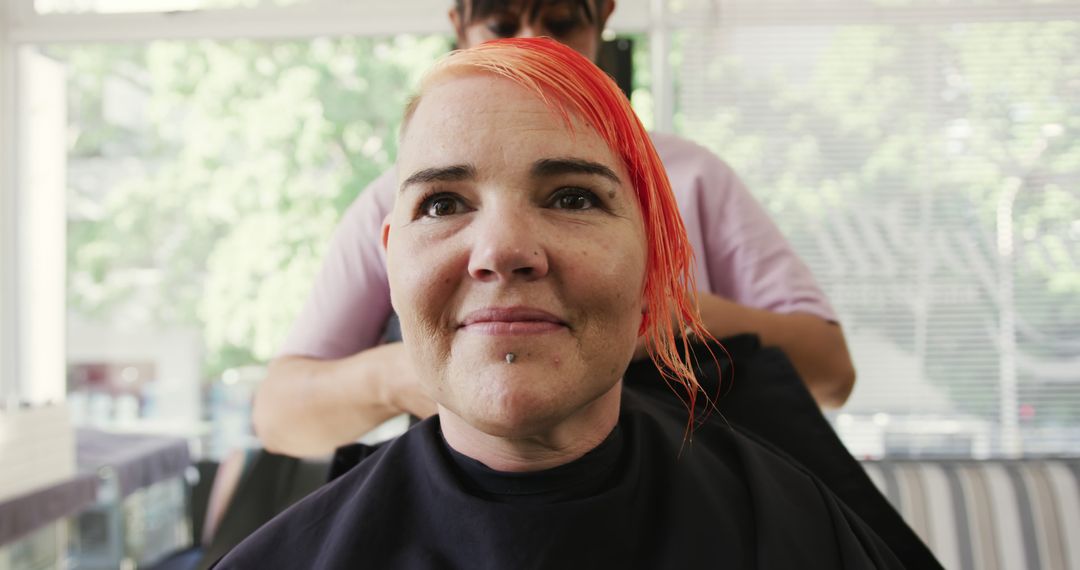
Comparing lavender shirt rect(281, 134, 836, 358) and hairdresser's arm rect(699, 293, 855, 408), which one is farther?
lavender shirt rect(281, 134, 836, 358)

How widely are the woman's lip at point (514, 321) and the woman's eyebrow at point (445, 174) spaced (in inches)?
5.3

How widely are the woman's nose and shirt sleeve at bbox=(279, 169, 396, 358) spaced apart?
2.13 ft

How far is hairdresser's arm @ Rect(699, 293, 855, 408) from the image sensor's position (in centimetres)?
120

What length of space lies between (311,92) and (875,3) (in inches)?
96.7

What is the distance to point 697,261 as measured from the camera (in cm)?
143

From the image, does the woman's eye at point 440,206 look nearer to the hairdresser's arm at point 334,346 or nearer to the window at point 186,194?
the hairdresser's arm at point 334,346

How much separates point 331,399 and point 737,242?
72 centimetres

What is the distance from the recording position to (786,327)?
1285mm

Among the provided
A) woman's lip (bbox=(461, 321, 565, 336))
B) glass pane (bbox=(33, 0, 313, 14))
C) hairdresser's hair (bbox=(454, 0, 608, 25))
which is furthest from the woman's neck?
glass pane (bbox=(33, 0, 313, 14))

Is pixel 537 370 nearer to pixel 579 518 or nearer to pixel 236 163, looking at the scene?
pixel 579 518

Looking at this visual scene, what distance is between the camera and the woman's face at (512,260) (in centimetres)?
78

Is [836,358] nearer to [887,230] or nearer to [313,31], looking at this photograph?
[887,230]

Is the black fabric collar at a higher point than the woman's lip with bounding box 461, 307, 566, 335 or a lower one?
lower

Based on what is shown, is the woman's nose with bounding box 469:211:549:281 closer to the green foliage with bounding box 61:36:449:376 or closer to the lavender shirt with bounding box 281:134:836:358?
the lavender shirt with bounding box 281:134:836:358
